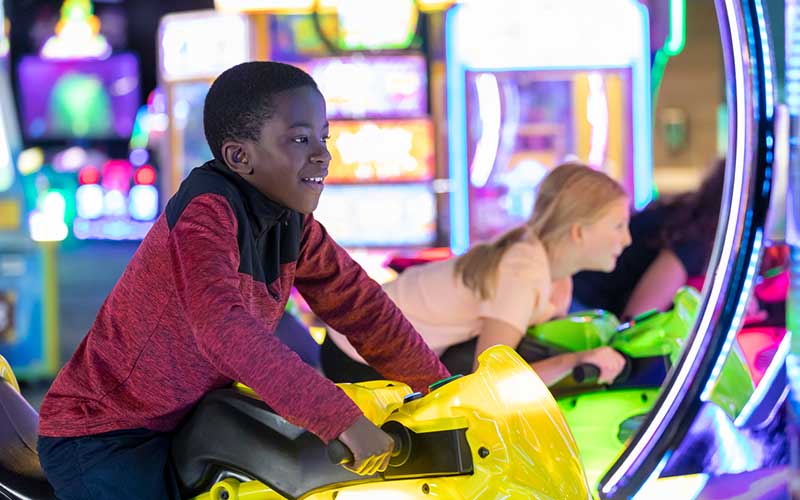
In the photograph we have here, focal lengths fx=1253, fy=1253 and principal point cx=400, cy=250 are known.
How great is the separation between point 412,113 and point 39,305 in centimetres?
262

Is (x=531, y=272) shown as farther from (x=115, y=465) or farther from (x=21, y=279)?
(x=21, y=279)

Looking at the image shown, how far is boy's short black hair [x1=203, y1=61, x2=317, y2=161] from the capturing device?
194 centimetres

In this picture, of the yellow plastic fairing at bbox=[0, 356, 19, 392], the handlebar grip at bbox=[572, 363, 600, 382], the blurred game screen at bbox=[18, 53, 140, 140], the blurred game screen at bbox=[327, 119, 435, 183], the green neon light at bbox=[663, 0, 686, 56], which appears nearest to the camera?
the yellow plastic fairing at bbox=[0, 356, 19, 392]

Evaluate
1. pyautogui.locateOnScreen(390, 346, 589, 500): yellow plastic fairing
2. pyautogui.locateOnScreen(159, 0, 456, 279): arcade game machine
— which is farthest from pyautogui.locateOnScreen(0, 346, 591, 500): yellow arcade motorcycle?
pyautogui.locateOnScreen(159, 0, 456, 279): arcade game machine

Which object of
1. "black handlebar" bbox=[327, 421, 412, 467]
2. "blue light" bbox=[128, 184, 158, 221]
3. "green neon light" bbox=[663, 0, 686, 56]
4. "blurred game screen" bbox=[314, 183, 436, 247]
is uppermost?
"green neon light" bbox=[663, 0, 686, 56]

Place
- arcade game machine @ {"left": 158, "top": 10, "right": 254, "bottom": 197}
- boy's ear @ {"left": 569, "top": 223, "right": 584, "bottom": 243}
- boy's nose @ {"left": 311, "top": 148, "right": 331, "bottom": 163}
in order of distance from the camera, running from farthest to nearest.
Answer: arcade game machine @ {"left": 158, "top": 10, "right": 254, "bottom": 197}
boy's ear @ {"left": 569, "top": 223, "right": 584, "bottom": 243}
boy's nose @ {"left": 311, "top": 148, "right": 331, "bottom": 163}

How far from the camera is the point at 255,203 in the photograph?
78.1 inches

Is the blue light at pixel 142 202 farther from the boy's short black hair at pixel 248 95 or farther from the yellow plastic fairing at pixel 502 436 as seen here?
the yellow plastic fairing at pixel 502 436

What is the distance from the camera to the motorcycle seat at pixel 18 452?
85.3 inches

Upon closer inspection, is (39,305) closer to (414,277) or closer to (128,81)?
(414,277)

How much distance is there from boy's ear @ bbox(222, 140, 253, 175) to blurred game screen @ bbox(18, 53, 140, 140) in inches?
427

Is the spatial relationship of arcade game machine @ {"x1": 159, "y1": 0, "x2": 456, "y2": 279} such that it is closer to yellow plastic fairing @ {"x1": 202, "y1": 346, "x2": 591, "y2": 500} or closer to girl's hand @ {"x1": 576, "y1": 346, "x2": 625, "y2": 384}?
girl's hand @ {"x1": 576, "y1": 346, "x2": 625, "y2": 384}

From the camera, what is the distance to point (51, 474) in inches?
80.9

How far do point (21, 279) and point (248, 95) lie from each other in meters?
4.45
